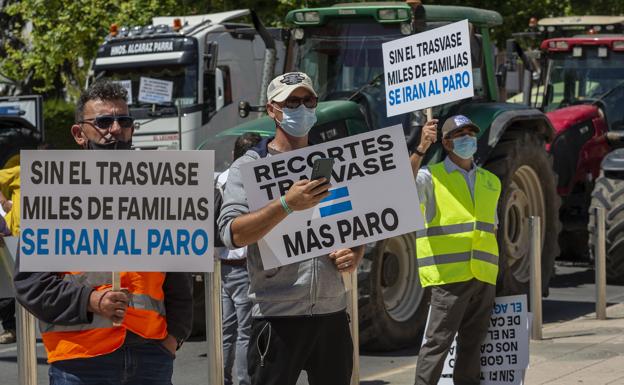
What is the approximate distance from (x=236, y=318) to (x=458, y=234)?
165 centimetres

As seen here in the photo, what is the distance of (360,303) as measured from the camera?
10.1m

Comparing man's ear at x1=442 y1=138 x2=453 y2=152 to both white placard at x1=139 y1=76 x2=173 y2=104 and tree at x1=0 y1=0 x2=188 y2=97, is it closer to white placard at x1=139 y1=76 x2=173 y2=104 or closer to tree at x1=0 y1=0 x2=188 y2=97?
white placard at x1=139 y1=76 x2=173 y2=104

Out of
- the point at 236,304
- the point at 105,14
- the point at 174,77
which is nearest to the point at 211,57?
the point at 174,77

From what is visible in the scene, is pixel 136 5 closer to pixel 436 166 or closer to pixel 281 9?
pixel 281 9

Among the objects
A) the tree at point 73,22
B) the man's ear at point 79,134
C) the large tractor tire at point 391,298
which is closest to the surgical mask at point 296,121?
the man's ear at point 79,134

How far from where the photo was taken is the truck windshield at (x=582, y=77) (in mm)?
14852

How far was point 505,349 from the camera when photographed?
7.56m

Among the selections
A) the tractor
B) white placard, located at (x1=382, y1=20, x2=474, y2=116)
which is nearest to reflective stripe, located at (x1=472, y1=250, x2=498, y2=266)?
white placard, located at (x1=382, y1=20, x2=474, y2=116)

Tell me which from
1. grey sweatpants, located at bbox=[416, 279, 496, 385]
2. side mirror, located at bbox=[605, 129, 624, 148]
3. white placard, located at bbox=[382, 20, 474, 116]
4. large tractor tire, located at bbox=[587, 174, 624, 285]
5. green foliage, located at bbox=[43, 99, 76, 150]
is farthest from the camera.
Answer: green foliage, located at bbox=[43, 99, 76, 150]

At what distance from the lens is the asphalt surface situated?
9.34m

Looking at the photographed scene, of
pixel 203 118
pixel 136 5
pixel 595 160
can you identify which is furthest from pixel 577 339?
pixel 136 5

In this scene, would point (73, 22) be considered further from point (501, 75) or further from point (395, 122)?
point (395, 122)

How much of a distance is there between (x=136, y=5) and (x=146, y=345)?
20.2m

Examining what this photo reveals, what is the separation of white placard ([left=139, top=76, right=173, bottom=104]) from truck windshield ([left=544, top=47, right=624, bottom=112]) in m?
5.82
